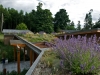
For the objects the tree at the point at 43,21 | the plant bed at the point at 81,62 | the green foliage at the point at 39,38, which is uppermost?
the tree at the point at 43,21

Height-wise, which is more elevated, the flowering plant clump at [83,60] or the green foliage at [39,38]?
the flowering plant clump at [83,60]

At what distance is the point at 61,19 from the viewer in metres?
46.6

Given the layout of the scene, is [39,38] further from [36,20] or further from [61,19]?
[61,19]

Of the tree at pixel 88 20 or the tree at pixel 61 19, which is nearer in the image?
the tree at pixel 88 20

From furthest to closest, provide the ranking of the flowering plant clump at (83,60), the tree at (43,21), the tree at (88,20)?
the tree at (88,20)
the tree at (43,21)
the flowering plant clump at (83,60)

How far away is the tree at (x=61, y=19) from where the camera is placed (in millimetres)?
45562

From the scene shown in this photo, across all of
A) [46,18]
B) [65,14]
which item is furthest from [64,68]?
[65,14]

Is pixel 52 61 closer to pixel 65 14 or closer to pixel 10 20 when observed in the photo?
pixel 10 20

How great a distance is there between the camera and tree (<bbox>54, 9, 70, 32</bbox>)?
45.6 metres

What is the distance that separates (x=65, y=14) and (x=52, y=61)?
47753 mm

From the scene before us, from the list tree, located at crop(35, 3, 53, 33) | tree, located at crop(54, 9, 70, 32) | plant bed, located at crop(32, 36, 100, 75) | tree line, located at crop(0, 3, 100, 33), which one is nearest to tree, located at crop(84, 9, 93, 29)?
tree line, located at crop(0, 3, 100, 33)

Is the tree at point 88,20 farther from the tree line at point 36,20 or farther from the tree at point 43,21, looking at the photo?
the tree at point 43,21

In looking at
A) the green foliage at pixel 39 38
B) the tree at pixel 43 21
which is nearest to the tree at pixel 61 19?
the tree at pixel 43 21

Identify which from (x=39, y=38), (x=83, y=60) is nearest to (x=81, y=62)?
(x=83, y=60)
